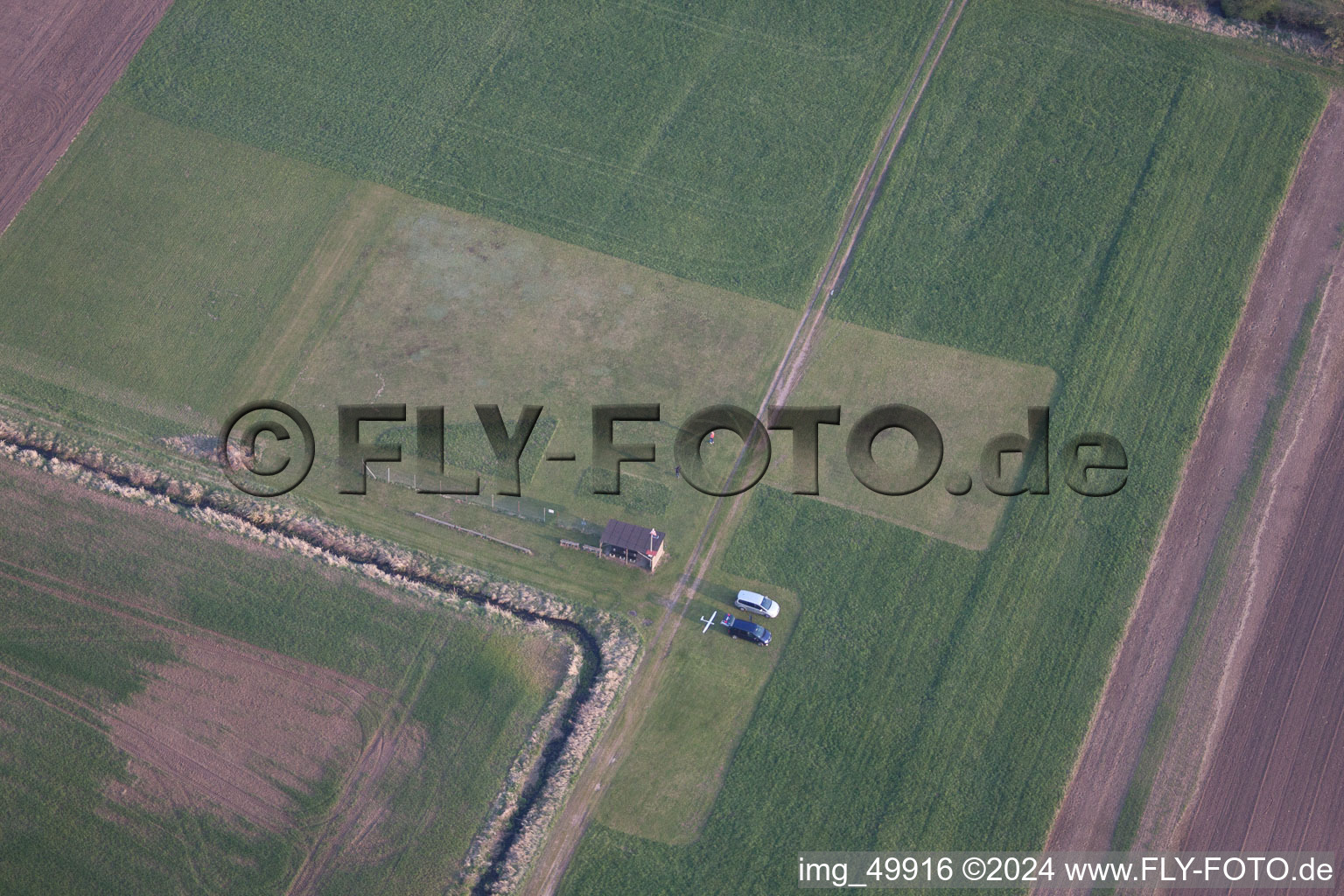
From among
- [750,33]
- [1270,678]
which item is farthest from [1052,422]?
[750,33]

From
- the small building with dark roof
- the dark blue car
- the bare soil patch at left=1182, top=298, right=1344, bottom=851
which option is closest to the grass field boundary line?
the small building with dark roof

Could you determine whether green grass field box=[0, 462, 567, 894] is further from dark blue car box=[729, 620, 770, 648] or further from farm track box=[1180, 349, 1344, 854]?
farm track box=[1180, 349, 1344, 854]

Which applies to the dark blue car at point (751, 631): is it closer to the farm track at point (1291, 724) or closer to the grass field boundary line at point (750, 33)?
the farm track at point (1291, 724)

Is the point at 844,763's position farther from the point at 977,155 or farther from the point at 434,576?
the point at 977,155

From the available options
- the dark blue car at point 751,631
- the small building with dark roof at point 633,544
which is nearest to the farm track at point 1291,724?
the dark blue car at point 751,631

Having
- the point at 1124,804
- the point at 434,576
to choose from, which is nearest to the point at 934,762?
the point at 1124,804

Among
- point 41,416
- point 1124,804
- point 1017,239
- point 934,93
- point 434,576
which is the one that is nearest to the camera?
point 1124,804

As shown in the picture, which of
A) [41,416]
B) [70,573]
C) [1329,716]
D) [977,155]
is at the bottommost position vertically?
[70,573]
